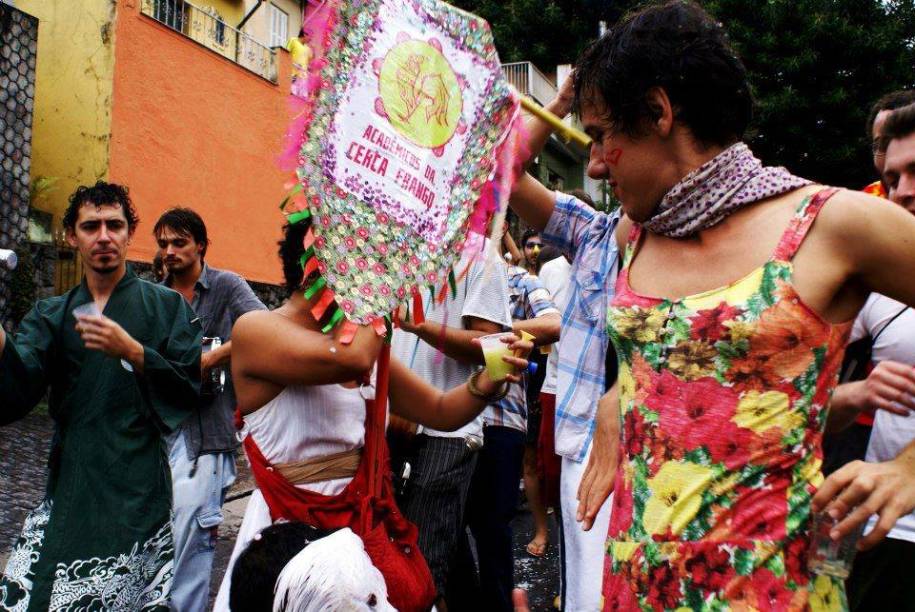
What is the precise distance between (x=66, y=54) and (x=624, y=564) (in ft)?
44.6

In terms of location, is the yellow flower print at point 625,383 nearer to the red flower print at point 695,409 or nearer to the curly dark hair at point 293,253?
the red flower print at point 695,409

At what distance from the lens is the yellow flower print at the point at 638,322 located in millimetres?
1604

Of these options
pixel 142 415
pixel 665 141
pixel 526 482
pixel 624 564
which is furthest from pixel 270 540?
pixel 526 482

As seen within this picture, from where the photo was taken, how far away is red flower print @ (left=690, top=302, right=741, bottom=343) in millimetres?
1477

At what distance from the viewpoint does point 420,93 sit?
7.09 ft

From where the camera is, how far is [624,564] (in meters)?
1.61

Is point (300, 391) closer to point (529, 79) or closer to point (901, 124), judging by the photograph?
point (901, 124)

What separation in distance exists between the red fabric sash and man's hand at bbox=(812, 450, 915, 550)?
1.17 m

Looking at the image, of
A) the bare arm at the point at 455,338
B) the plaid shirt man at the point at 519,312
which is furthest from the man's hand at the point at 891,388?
the plaid shirt man at the point at 519,312

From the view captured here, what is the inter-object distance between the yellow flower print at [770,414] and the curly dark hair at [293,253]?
1.32 m

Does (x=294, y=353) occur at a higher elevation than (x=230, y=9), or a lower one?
lower

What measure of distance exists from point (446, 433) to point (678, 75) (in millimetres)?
2323

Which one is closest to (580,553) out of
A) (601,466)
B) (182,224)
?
(601,466)

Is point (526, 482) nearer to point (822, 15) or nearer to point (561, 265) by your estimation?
point (561, 265)
